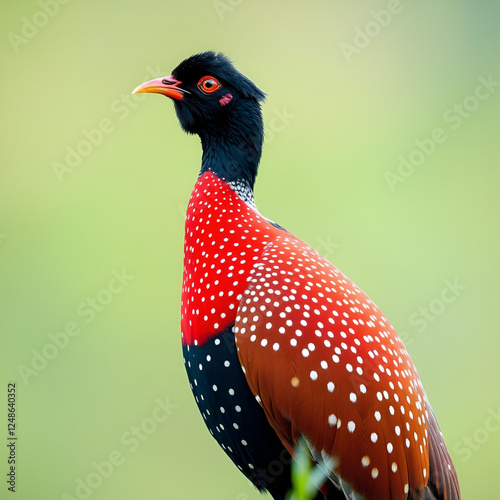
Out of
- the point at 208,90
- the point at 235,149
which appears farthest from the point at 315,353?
the point at 208,90

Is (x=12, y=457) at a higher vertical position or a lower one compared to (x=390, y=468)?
lower

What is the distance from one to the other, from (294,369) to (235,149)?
489 millimetres

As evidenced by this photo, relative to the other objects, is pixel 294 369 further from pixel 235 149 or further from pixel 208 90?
pixel 208 90

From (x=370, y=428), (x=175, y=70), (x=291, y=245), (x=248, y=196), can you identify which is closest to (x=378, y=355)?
(x=370, y=428)

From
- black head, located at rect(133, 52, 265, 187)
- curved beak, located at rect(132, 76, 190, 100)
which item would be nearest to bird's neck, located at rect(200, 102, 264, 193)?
black head, located at rect(133, 52, 265, 187)

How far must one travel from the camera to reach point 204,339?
1.10 meters

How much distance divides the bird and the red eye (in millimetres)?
219

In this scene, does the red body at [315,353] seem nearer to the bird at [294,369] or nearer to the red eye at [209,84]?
the bird at [294,369]

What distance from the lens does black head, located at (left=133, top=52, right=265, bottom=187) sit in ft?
4.21

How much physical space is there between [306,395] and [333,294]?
0.20 meters

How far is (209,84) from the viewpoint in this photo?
4.22ft

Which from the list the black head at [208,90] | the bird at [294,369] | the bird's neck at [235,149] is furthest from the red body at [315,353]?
the black head at [208,90]

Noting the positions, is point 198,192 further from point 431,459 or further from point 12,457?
point 12,457

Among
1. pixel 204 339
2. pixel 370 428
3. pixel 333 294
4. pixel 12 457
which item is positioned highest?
pixel 333 294
